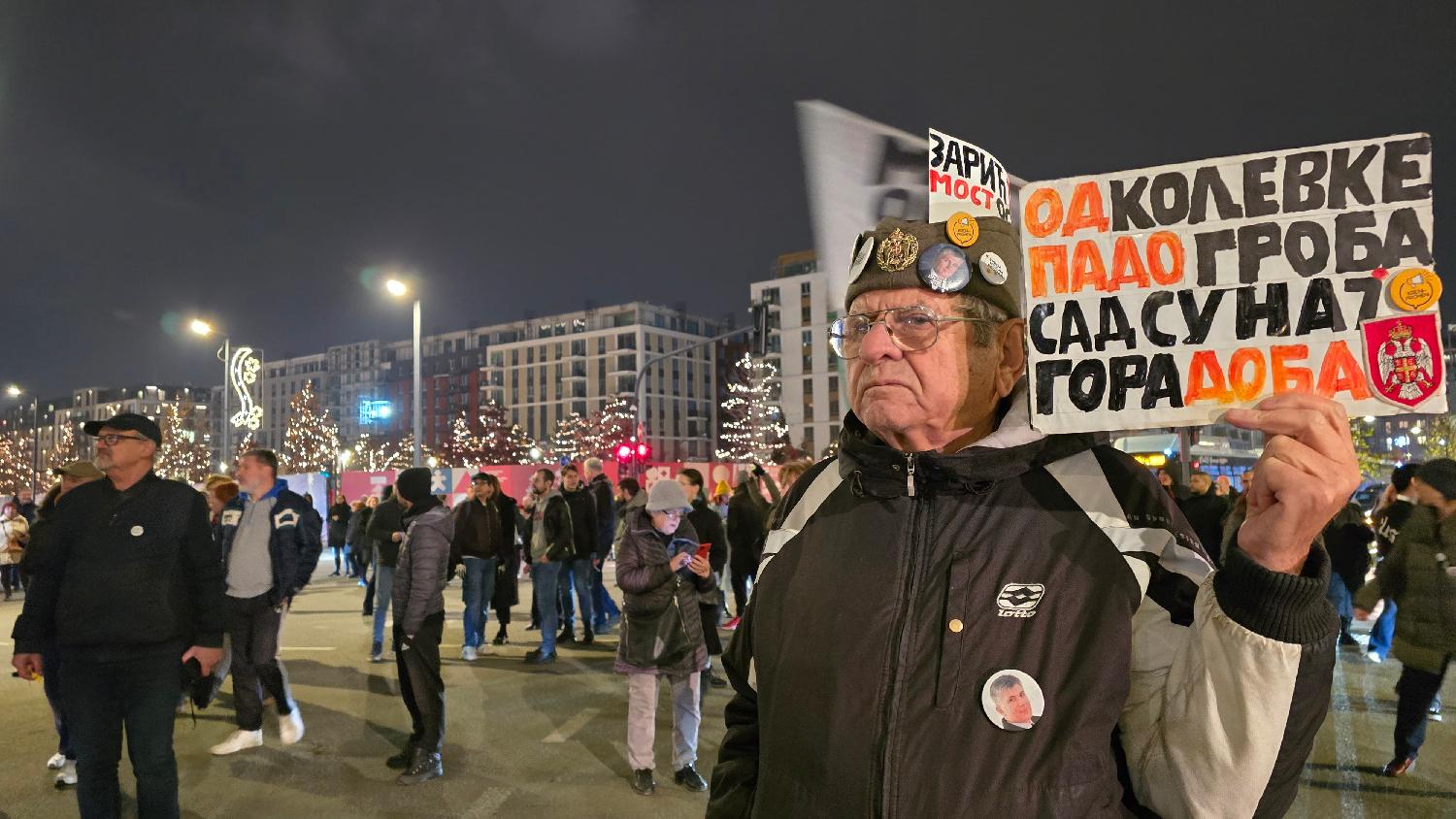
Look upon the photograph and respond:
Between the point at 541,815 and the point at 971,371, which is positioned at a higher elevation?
the point at 971,371

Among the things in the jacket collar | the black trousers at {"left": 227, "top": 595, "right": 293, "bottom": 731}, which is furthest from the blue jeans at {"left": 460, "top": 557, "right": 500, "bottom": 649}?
the jacket collar

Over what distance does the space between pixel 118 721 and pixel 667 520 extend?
127 inches

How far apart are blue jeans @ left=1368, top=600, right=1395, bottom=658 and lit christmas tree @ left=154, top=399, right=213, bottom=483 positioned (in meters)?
64.2

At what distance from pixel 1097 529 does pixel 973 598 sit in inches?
10.5

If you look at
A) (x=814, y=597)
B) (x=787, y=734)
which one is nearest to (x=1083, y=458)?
(x=814, y=597)

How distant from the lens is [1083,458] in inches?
67.7

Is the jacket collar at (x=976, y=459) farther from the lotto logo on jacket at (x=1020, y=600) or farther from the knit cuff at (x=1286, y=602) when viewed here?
the knit cuff at (x=1286, y=602)

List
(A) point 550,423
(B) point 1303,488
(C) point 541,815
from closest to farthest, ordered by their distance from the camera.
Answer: (B) point 1303,488, (C) point 541,815, (A) point 550,423

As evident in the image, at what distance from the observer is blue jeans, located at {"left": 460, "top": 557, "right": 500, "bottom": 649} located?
32.4 ft

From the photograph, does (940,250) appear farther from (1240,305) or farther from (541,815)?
(541,815)

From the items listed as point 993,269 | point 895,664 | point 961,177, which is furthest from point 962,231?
point 961,177

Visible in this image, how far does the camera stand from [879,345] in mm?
1822

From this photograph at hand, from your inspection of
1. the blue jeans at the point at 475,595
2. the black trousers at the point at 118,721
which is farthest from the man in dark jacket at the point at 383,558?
the black trousers at the point at 118,721

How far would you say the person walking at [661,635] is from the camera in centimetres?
564
